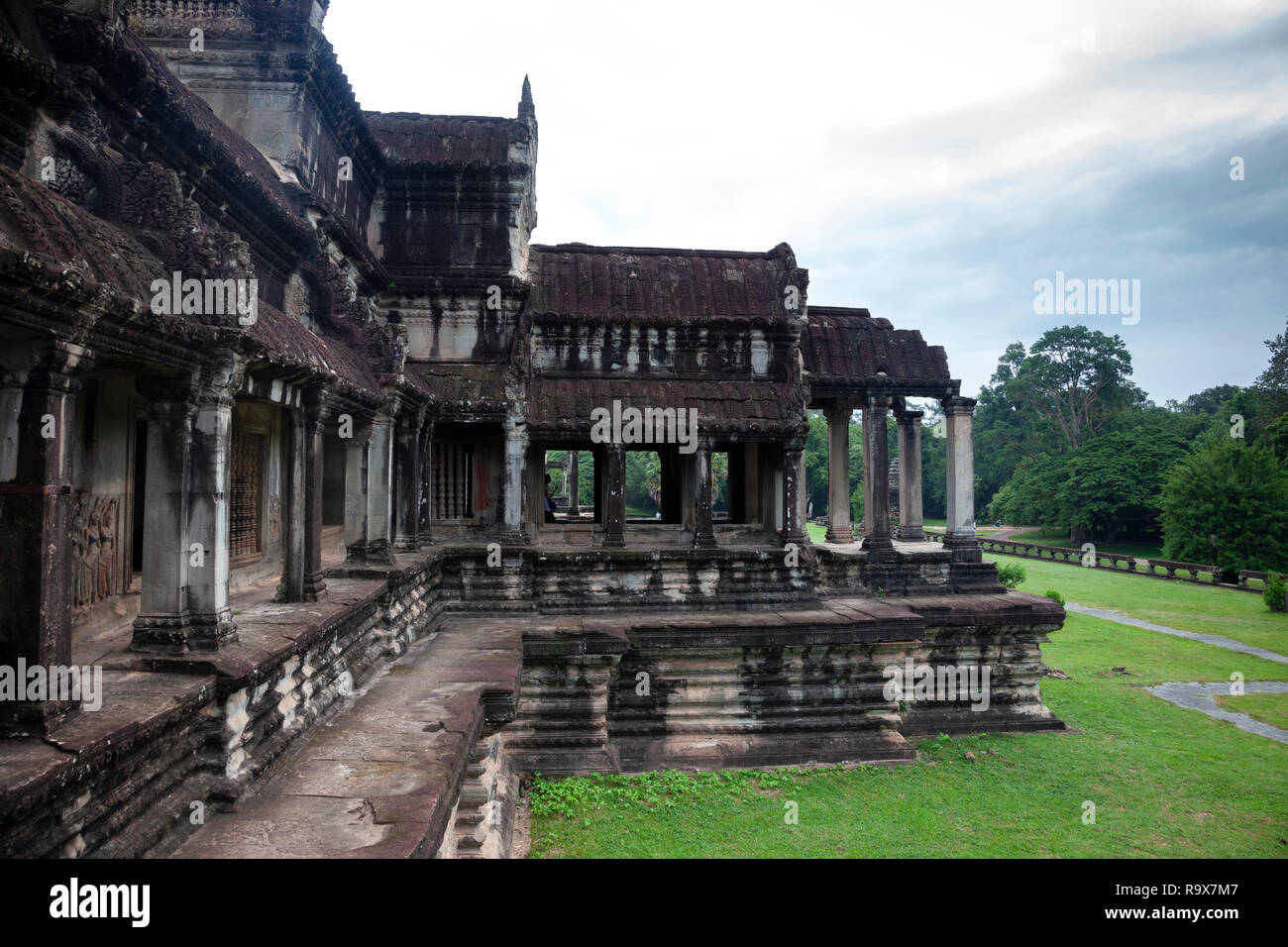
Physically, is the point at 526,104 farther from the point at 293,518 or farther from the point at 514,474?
the point at 293,518

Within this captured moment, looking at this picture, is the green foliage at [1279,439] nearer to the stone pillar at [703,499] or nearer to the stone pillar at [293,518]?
the stone pillar at [703,499]

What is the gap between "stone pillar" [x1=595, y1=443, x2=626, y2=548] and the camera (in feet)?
34.9

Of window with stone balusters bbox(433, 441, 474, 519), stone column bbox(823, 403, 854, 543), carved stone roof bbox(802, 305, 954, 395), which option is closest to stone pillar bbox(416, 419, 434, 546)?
window with stone balusters bbox(433, 441, 474, 519)

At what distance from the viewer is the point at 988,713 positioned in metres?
9.58

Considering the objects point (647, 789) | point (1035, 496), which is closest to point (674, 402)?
point (647, 789)

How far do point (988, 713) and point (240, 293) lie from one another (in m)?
9.96

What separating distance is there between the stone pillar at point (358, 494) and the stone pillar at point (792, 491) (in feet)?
20.2

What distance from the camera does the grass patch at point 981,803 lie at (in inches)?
245

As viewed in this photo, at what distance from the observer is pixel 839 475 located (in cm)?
1493

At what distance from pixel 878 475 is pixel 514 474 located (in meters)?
6.32

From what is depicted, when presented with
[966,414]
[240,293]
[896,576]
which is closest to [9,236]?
[240,293]

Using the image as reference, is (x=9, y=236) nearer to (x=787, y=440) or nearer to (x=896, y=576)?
(x=787, y=440)

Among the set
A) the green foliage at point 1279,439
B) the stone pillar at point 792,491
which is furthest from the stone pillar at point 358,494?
the green foliage at point 1279,439

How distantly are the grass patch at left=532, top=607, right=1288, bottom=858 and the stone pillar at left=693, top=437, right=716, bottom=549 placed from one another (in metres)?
3.61
